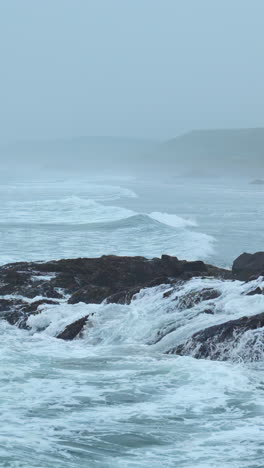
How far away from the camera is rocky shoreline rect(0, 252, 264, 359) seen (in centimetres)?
1494

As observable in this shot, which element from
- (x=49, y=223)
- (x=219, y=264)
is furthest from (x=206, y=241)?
(x=49, y=223)

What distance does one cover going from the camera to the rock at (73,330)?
537 inches

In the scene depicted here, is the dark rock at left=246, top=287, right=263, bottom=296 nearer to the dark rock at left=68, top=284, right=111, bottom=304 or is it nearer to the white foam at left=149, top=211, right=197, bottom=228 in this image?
the dark rock at left=68, top=284, right=111, bottom=304

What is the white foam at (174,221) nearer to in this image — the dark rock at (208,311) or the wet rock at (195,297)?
the wet rock at (195,297)

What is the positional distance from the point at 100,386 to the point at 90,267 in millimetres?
9011

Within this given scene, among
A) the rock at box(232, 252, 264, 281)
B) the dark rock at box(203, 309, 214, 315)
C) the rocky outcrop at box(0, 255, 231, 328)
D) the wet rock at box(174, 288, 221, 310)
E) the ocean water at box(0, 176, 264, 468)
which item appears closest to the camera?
the ocean water at box(0, 176, 264, 468)

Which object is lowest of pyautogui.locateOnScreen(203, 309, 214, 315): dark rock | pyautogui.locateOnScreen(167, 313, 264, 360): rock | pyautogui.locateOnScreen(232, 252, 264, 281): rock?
pyautogui.locateOnScreen(167, 313, 264, 360): rock

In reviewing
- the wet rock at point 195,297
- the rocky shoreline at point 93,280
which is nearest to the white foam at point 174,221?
the rocky shoreline at point 93,280

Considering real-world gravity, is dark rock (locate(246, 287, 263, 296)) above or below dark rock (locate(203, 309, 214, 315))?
above

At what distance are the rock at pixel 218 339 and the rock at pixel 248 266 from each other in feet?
15.0

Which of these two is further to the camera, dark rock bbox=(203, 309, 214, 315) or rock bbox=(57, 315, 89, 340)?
rock bbox=(57, 315, 89, 340)

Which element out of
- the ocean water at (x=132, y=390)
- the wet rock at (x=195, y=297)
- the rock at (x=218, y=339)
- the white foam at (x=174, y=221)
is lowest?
the ocean water at (x=132, y=390)

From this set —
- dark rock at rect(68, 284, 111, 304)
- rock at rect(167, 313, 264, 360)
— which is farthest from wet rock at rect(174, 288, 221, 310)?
dark rock at rect(68, 284, 111, 304)

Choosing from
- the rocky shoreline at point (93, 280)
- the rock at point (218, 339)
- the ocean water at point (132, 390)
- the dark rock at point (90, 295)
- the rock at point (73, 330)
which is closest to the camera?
the ocean water at point (132, 390)
